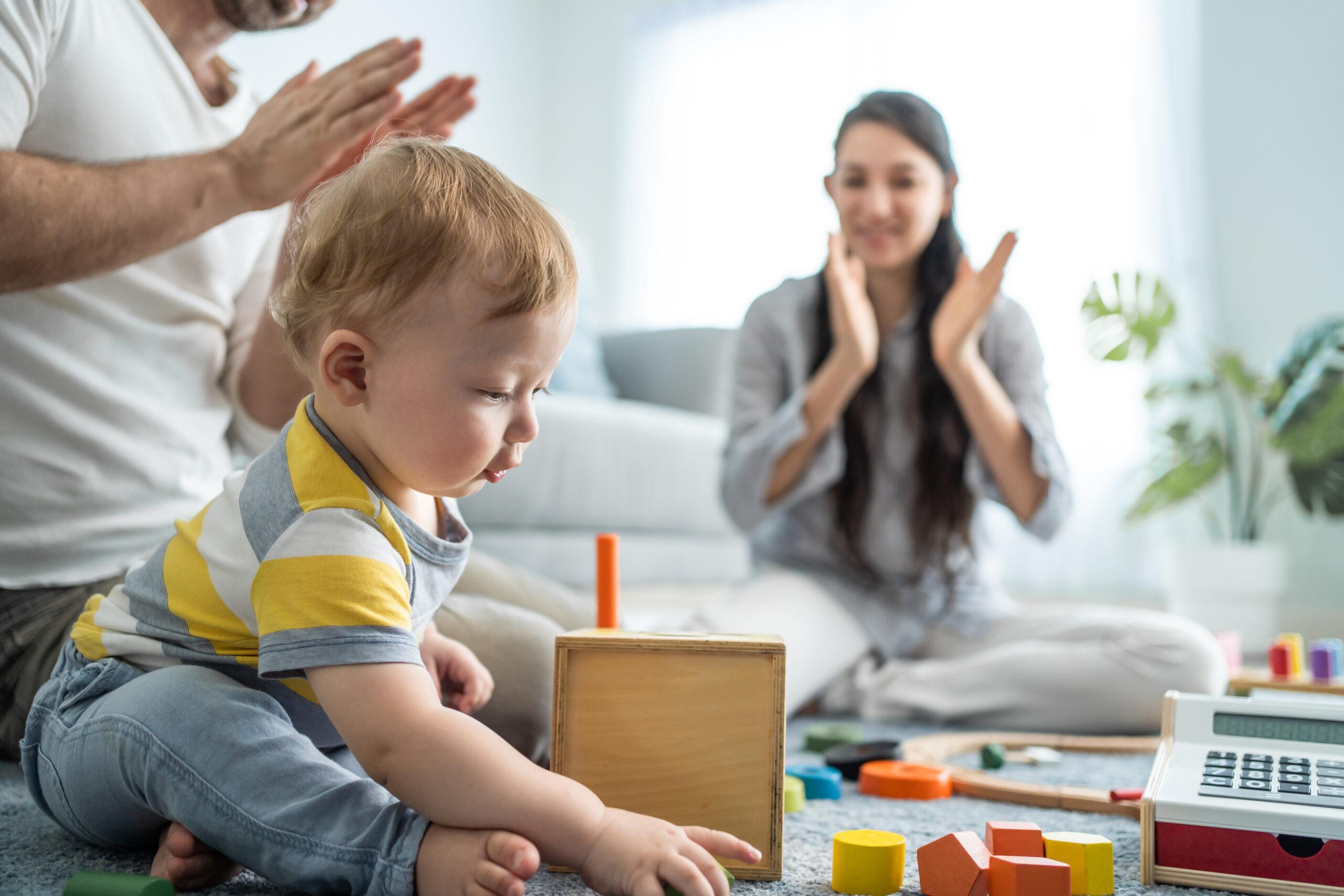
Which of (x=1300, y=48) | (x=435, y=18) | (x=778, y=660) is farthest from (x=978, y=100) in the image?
(x=778, y=660)

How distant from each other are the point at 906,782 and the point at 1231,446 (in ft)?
6.40

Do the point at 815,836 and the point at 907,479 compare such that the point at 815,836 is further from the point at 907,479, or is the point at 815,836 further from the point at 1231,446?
the point at 1231,446

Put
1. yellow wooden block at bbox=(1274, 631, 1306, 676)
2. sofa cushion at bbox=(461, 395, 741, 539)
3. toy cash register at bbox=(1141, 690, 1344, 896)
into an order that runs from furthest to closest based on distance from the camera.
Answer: sofa cushion at bbox=(461, 395, 741, 539) < yellow wooden block at bbox=(1274, 631, 1306, 676) < toy cash register at bbox=(1141, 690, 1344, 896)

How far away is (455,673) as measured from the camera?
2.69 feet

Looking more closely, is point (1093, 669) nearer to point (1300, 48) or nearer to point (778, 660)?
point (778, 660)

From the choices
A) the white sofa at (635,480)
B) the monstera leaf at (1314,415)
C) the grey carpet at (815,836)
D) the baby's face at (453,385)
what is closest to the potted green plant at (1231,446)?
the monstera leaf at (1314,415)

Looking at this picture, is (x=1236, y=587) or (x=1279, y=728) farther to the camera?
(x=1236, y=587)

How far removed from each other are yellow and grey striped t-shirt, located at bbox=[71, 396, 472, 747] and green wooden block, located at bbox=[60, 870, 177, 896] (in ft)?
0.39

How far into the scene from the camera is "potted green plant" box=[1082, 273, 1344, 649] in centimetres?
230

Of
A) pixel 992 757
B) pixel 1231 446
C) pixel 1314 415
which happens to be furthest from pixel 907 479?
pixel 1231 446

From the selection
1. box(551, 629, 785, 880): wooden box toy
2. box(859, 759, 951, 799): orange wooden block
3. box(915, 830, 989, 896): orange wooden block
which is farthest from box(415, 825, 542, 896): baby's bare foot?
box(859, 759, 951, 799): orange wooden block

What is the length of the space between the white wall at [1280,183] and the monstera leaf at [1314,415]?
1.01ft

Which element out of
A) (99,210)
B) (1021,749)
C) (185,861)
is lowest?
(1021,749)

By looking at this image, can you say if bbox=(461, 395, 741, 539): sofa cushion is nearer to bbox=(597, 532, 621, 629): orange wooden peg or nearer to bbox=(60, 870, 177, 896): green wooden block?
bbox=(597, 532, 621, 629): orange wooden peg
